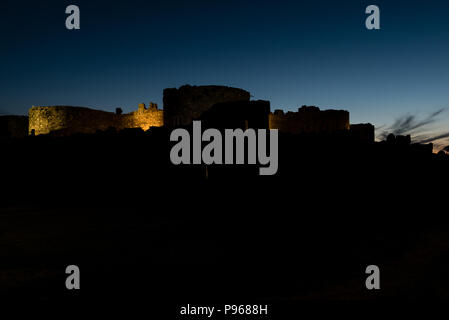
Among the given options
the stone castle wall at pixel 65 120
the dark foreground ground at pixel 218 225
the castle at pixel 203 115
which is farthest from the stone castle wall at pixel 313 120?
the stone castle wall at pixel 65 120

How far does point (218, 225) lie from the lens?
488 cm

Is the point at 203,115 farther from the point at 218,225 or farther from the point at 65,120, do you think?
the point at 65,120

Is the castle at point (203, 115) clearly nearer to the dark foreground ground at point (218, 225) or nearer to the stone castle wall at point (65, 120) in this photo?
the stone castle wall at point (65, 120)

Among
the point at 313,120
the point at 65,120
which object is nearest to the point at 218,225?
the point at 313,120

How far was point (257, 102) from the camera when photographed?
7.88 metres

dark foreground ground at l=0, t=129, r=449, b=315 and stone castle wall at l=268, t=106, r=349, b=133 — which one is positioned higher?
stone castle wall at l=268, t=106, r=349, b=133

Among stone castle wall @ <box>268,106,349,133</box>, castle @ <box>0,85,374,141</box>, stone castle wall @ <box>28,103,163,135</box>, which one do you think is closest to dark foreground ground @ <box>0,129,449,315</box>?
castle @ <box>0,85,374,141</box>

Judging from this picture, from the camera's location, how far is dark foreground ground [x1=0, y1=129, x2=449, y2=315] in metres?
3.04

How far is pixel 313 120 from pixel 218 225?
14274 millimetres

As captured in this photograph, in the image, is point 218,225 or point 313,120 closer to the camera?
point 218,225

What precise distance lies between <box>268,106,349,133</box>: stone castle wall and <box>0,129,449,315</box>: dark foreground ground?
809 centimetres

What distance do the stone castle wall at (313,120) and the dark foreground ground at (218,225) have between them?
8.09 m

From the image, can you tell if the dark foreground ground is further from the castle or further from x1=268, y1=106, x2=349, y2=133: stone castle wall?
x1=268, y1=106, x2=349, y2=133: stone castle wall
